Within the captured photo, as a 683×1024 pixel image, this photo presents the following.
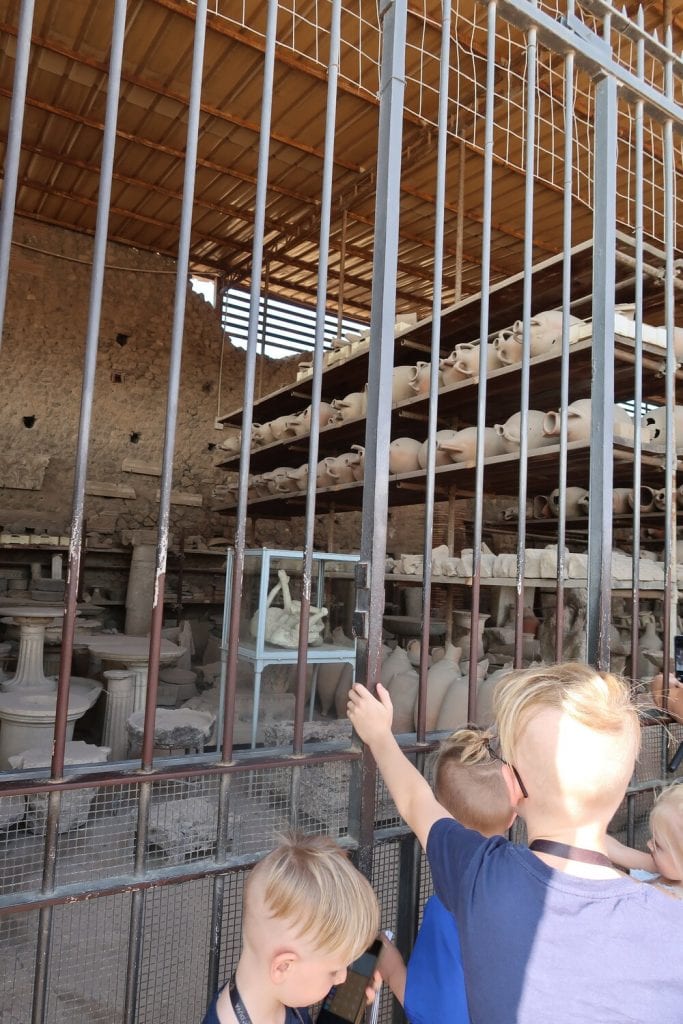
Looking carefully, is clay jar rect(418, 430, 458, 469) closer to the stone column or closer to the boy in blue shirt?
the stone column

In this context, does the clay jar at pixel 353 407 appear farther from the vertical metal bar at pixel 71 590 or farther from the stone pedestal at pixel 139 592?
the vertical metal bar at pixel 71 590

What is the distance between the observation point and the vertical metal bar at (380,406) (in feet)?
4.81

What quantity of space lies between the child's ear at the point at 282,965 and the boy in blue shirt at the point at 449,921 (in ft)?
0.91

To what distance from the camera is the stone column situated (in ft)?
14.2

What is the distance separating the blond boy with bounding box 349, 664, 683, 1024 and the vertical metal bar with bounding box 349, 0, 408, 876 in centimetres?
36

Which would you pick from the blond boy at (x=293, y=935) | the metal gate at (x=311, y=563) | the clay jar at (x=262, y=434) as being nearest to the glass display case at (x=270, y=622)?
the metal gate at (x=311, y=563)

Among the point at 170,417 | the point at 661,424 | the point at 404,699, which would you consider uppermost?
the point at 661,424

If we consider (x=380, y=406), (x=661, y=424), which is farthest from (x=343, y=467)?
(x=380, y=406)

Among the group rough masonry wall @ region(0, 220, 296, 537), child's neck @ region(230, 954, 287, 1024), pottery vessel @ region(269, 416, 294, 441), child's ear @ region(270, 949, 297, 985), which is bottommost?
child's neck @ region(230, 954, 287, 1024)

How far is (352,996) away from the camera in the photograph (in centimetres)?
118

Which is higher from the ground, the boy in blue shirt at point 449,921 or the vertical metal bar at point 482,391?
the vertical metal bar at point 482,391

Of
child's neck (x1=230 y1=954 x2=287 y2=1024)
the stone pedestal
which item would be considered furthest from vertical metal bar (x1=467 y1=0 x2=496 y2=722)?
the stone pedestal

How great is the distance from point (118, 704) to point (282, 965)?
3.61 meters

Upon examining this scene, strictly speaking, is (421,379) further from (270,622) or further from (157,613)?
(157,613)
